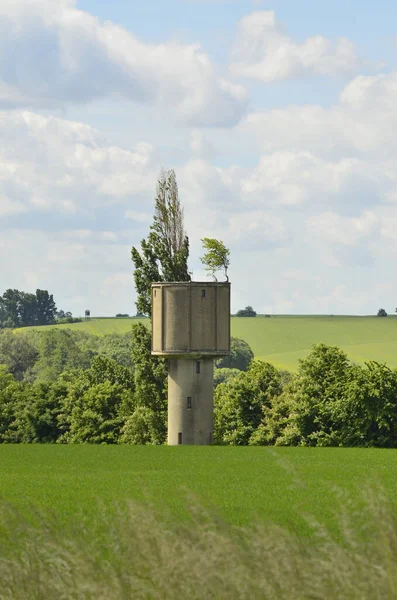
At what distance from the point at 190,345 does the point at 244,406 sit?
5.58m

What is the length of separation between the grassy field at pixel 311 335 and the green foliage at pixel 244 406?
7256 cm

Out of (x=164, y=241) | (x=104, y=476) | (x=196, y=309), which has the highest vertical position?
(x=164, y=241)

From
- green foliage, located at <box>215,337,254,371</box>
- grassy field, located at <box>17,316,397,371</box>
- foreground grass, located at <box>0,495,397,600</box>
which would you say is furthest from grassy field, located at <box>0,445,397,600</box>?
green foliage, located at <box>215,337,254,371</box>

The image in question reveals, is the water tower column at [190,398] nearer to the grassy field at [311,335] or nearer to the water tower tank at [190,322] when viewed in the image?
the water tower tank at [190,322]

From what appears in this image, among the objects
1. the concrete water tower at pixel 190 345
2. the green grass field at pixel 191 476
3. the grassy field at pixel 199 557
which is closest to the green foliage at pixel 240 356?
the concrete water tower at pixel 190 345

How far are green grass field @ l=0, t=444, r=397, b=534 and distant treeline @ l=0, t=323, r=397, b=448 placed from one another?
3.46 metres

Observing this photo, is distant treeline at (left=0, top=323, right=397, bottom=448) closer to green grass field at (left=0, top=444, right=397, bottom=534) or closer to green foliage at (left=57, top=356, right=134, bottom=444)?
green foliage at (left=57, top=356, right=134, bottom=444)

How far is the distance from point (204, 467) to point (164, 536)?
30.8m

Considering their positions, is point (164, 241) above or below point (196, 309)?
above

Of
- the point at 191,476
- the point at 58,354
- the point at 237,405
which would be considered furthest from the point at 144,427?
the point at 58,354

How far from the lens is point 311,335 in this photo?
526 ft

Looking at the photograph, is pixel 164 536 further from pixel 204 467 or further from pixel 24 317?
pixel 24 317

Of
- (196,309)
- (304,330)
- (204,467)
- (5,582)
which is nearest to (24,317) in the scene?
(304,330)

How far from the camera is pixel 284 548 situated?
6.27 metres
